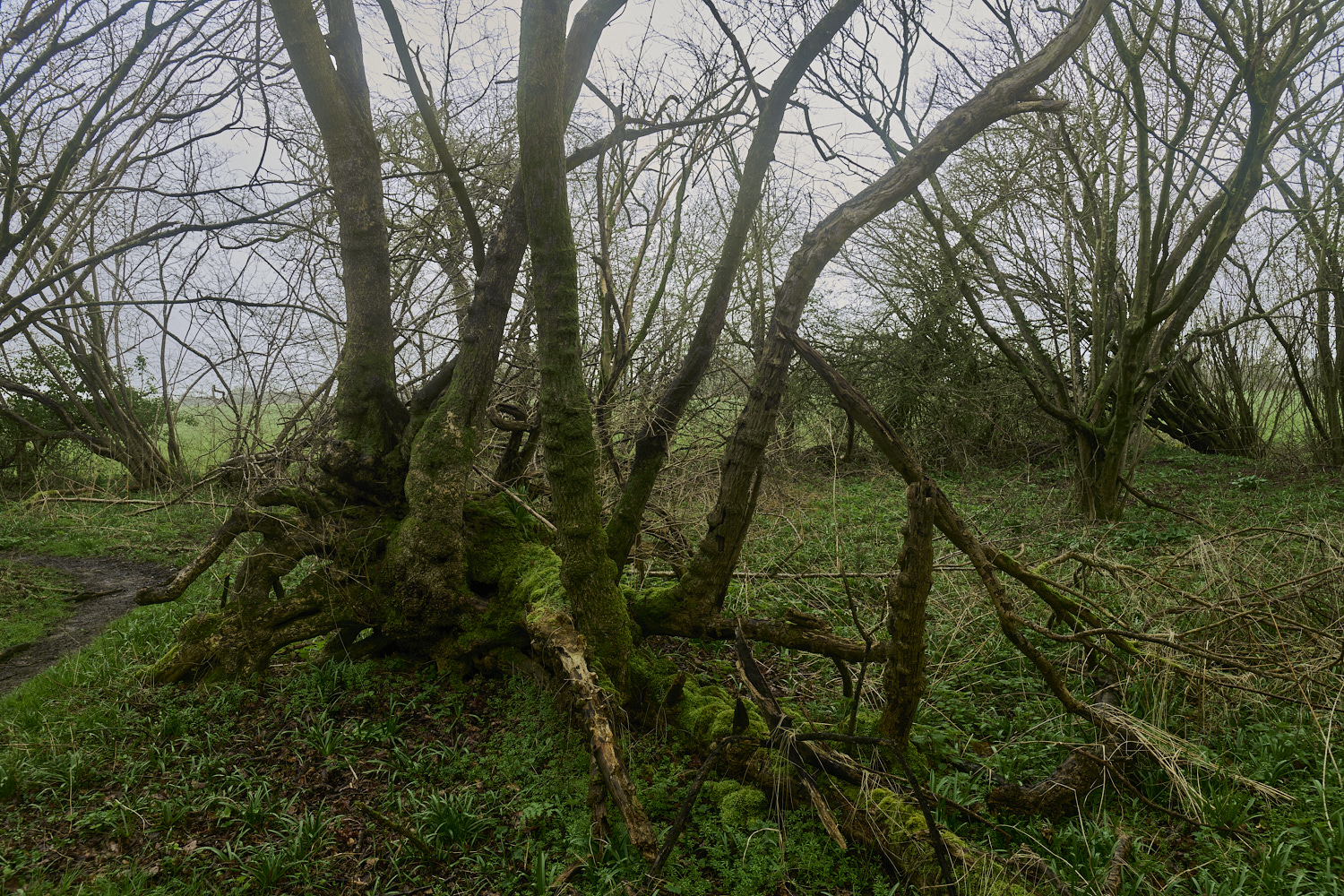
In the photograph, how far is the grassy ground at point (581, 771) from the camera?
2.92 meters

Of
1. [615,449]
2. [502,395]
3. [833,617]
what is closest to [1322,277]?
[833,617]

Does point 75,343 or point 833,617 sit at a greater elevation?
point 75,343

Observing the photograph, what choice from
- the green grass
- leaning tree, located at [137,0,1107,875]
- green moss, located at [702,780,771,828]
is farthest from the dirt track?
green moss, located at [702,780,771,828]

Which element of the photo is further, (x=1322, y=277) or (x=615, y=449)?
(x=1322, y=277)

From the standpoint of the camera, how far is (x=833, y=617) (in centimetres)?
570

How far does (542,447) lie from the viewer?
4570 millimetres

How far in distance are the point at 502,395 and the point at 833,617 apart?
11.0 feet

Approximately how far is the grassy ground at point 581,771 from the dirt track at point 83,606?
1.30ft

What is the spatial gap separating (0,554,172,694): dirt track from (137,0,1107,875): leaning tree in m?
1.64

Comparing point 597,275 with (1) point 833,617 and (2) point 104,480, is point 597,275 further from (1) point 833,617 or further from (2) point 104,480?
(2) point 104,480

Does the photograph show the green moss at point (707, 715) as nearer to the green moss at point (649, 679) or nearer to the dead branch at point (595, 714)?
the green moss at point (649, 679)

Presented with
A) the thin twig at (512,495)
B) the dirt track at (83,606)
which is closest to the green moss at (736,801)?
the thin twig at (512,495)

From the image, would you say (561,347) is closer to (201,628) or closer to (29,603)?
(201,628)

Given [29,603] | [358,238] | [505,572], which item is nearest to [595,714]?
[505,572]
